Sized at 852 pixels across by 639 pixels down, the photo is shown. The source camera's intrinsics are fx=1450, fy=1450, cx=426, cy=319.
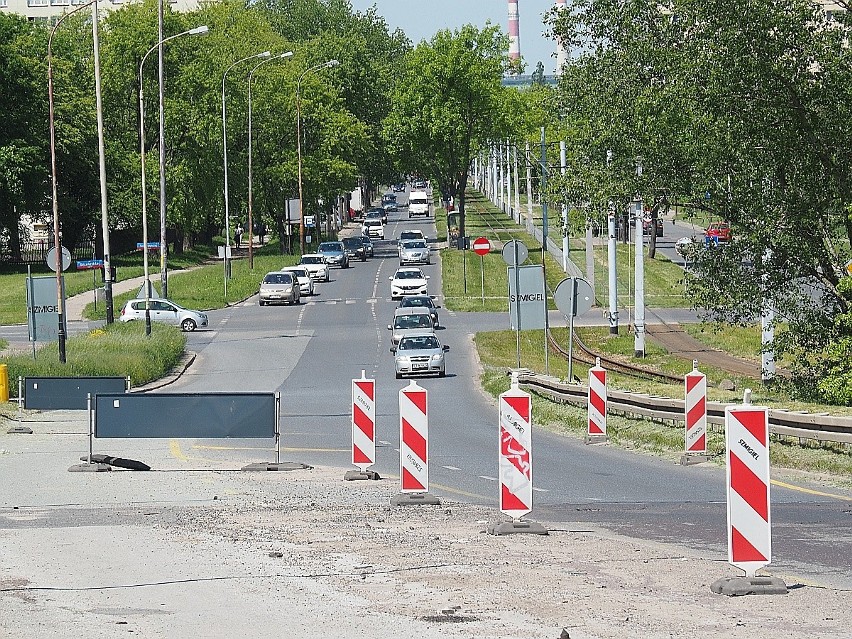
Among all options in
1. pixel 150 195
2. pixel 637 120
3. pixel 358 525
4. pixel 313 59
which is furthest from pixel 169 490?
pixel 313 59

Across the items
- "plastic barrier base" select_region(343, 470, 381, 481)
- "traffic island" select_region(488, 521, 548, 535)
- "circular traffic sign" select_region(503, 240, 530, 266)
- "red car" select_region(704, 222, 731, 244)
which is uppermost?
"red car" select_region(704, 222, 731, 244)

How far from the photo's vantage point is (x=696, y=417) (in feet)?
66.6

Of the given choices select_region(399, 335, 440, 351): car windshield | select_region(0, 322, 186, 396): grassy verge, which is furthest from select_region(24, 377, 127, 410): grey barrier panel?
select_region(399, 335, 440, 351): car windshield

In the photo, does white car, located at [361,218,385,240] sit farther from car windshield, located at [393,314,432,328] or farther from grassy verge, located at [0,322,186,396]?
grassy verge, located at [0,322,186,396]

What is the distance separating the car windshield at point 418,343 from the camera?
40156 mm

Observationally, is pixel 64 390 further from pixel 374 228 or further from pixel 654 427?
pixel 374 228

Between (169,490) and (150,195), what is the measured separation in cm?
6883

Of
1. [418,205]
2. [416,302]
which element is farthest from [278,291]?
[418,205]

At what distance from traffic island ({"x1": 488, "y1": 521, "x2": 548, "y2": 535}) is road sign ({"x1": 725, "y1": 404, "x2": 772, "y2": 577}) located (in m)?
3.12

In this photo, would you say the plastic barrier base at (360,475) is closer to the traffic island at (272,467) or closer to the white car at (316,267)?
the traffic island at (272,467)

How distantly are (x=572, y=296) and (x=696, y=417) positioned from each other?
8543 mm

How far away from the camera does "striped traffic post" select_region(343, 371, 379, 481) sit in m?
16.7

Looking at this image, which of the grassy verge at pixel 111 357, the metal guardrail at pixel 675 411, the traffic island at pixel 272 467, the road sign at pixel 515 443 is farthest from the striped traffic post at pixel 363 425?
the grassy verge at pixel 111 357

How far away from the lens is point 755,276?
91.3 feet
